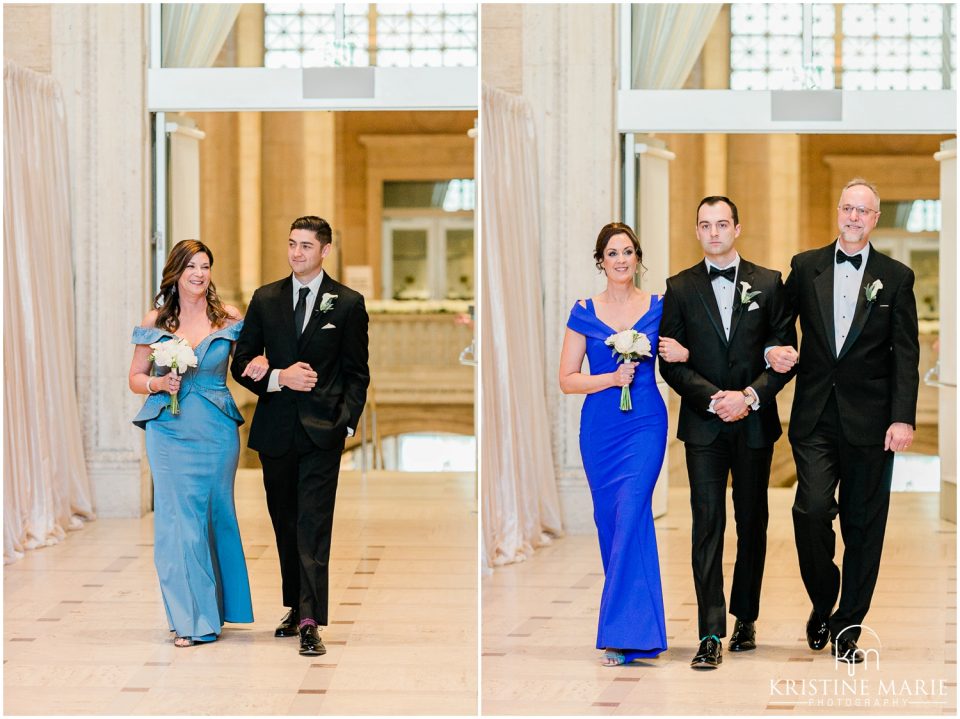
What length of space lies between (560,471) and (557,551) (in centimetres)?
72

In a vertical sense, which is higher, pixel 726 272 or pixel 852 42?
pixel 852 42

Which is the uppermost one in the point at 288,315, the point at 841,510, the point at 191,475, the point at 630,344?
the point at 288,315

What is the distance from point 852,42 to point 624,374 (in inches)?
461

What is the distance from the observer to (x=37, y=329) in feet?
23.8

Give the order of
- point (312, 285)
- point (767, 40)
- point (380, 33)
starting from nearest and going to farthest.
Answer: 1. point (312, 285)
2. point (767, 40)
3. point (380, 33)

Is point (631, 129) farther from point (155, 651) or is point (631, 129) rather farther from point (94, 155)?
point (155, 651)

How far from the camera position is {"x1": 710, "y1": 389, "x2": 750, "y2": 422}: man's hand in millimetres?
4395

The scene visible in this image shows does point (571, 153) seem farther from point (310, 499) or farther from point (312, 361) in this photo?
point (310, 499)

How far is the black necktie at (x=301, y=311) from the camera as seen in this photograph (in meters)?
4.67

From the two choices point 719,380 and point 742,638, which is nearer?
point 719,380

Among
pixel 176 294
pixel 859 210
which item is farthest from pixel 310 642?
pixel 859 210

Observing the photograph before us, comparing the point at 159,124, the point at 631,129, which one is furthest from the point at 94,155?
the point at 631,129

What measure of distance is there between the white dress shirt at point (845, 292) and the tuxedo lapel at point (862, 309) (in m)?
0.01

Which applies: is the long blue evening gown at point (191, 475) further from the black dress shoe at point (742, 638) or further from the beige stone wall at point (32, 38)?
the beige stone wall at point (32, 38)
